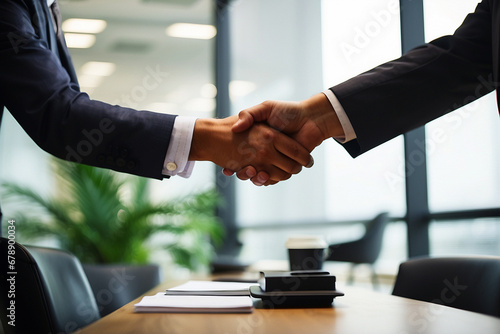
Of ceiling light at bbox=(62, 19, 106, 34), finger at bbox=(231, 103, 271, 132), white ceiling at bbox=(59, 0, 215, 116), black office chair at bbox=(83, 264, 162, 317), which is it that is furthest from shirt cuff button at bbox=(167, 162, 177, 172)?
ceiling light at bbox=(62, 19, 106, 34)

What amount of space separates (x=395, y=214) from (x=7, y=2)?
3047 millimetres

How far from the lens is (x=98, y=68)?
533 centimetres

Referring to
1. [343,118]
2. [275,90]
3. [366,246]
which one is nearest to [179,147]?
[343,118]

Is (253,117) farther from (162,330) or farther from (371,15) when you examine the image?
(371,15)

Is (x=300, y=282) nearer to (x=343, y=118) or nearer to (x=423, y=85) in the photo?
(x=343, y=118)

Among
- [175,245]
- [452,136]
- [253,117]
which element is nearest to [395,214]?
[452,136]

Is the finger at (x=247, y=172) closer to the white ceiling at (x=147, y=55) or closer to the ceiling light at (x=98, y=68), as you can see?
the white ceiling at (x=147, y=55)

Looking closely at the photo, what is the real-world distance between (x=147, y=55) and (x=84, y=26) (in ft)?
2.33

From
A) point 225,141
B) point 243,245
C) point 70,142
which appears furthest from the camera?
point 243,245

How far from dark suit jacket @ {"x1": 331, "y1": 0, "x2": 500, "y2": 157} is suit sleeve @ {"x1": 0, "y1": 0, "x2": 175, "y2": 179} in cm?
62

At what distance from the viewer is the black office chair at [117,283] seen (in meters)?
1.91

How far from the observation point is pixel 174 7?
5.65 meters

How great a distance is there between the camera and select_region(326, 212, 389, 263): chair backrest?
3775 mm

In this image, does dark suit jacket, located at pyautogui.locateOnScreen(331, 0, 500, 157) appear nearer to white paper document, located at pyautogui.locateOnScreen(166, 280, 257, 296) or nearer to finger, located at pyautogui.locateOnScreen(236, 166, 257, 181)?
finger, located at pyautogui.locateOnScreen(236, 166, 257, 181)
